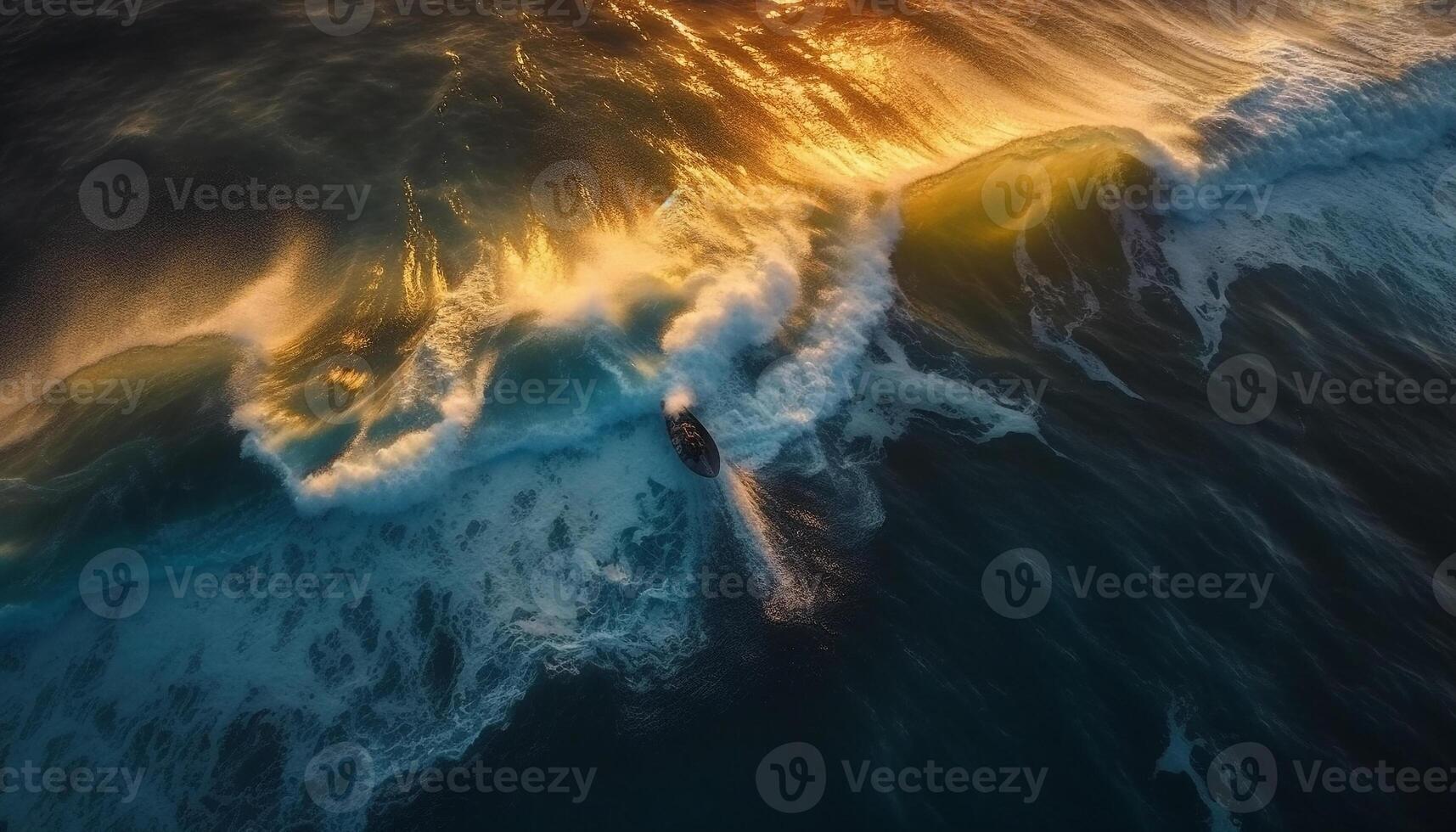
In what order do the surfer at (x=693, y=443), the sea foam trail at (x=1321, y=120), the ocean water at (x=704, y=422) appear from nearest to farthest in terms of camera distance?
the ocean water at (x=704, y=422)
the surfer at (x=693, y=443)
the sea foam trail at (x=1321, y=120)

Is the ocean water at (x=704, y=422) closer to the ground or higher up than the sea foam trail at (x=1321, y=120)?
closer to the ground

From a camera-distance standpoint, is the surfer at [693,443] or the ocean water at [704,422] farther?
the surfer at [693,443]

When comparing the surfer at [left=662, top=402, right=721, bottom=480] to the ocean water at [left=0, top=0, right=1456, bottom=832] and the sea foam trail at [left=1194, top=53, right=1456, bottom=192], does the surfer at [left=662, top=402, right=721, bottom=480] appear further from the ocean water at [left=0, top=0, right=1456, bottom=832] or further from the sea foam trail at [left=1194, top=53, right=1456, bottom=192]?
the sea foam trail at [left=1194, top=53, right=1456, bottom=192]

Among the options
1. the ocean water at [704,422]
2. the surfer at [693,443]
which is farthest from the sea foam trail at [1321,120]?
the surfer at [693,443]

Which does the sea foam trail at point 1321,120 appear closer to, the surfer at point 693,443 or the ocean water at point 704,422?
the ocean water at point 704,422

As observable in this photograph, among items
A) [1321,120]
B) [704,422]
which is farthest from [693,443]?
[1321,120]

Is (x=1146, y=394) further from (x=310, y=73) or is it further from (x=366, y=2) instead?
(x=366, y=2)

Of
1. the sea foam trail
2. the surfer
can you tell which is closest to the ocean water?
the sea foam trail
